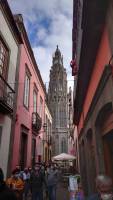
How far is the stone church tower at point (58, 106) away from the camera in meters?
63.3

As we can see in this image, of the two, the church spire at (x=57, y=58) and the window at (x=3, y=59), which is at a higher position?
the church spire at (x=57, y=58)

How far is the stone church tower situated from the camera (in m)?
63.3

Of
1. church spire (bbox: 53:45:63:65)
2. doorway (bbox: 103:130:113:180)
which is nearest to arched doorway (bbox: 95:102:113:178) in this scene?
doorway (bbox: 103:130:113:180)

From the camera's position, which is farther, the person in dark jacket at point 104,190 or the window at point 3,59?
the window at point 3,59

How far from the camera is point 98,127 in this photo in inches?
231

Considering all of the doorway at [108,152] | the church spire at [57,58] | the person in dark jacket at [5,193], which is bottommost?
the person in dark jacket at [5,193]

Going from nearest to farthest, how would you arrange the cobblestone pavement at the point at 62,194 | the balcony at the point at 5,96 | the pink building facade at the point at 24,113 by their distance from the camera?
the balcony at the point at 5,96 → the pink building facade at the point at 24,113 → the cobblestone pavement at the point at 62,194

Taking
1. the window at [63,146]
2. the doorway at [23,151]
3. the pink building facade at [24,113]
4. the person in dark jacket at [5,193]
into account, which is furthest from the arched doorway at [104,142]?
the window at [63,146]

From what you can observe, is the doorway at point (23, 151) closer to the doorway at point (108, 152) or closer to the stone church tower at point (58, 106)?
the doorway at point (108, 152)

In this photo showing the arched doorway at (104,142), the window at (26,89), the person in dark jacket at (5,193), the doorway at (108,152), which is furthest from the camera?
the window at (26,89)

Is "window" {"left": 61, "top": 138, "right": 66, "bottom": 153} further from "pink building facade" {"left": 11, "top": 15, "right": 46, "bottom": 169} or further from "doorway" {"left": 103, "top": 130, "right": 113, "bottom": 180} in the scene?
"doorway" {"left": 103, "top": 130, "right": 113, "bottom": 180}

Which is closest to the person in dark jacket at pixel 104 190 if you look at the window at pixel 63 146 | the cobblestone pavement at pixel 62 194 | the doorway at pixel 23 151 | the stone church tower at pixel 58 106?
the doorway at pixel 23 151

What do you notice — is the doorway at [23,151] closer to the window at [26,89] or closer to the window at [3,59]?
the window at [26,89]

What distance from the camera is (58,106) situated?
68250mm
